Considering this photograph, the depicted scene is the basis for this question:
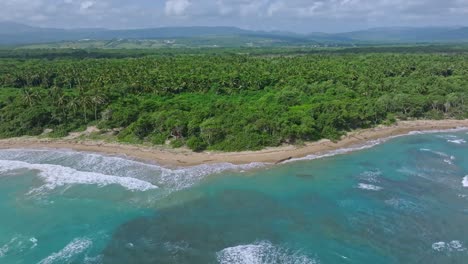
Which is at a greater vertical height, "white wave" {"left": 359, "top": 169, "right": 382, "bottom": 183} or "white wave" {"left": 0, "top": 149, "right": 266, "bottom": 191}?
"white wave" {"left": 0, "top": 149, "right": 266, "bottom": 191}

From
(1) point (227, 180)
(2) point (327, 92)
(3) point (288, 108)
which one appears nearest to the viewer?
(1) point (227, 180)

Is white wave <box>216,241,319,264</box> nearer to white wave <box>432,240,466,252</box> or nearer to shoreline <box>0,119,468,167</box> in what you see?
white wave <box>432,240,466,252</box>

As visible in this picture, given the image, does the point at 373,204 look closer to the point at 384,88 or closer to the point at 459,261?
the point at 459,261

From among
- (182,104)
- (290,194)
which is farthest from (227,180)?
(182,104)

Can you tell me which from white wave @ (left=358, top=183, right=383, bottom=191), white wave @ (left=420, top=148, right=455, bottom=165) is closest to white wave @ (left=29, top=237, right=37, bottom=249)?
white wave @ (left=358, top=183, right=383, bottom=191)

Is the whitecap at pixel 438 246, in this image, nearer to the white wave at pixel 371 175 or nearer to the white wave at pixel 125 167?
the white wave at pixel 371 175
